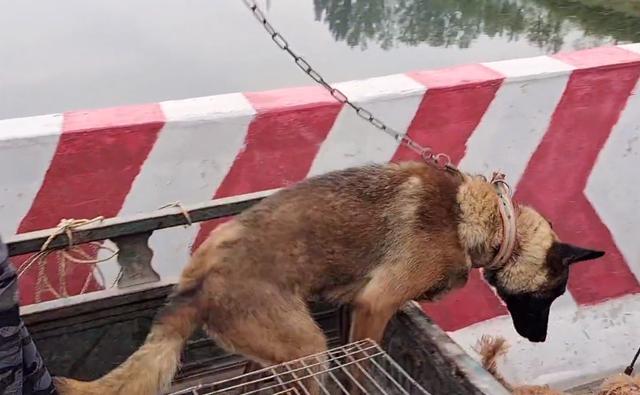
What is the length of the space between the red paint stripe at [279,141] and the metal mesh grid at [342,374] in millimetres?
1052

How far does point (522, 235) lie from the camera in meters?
3.17

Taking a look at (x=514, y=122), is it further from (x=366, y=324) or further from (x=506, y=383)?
(x=366, y=324)

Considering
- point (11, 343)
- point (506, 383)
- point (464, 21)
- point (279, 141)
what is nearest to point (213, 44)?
point (464, 21)

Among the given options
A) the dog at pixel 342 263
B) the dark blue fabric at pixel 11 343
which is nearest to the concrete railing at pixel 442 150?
the dog at pixel 342 263

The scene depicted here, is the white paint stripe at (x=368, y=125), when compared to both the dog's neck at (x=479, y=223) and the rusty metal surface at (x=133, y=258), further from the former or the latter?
the rusty metal surface at (x=133, y=258)

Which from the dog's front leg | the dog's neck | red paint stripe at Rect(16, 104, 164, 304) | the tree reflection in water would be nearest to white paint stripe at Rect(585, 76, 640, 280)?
the dog's neck

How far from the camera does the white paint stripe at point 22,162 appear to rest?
3.02 meters

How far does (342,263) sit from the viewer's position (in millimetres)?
2838

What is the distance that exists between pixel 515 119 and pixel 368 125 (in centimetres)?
78

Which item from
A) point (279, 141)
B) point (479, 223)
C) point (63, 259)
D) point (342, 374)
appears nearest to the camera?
point (342, 374)

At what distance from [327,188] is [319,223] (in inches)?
7.2

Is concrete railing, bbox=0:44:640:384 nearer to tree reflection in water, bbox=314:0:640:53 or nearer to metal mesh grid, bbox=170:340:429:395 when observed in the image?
metal mesh grid, bbox=170:340:429:395

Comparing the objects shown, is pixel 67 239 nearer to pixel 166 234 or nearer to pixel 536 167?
pixel 166 234

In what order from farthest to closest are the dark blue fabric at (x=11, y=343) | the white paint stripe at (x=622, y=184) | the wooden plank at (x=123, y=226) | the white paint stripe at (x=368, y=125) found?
the white paint stripe at (x=622, y=184) → the white paint stripe at (x=368, y=125) → the wooden plank at (x=123, y=226) → the dark blue fabric at (x=11, y=343)
